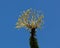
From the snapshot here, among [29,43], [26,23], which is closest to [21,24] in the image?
[26,23]

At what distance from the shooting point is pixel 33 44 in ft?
71.2

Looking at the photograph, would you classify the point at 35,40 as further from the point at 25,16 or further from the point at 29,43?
the point at 25,16

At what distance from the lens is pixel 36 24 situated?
21266 millimetres

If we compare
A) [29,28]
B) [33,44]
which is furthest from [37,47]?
[29,28]

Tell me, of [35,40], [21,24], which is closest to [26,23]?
[21,24]

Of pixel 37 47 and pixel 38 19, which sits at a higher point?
pixel 38 19

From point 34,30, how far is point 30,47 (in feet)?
5.47

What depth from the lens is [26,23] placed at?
69.3 feet

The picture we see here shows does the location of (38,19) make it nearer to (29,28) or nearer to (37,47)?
(29,28)

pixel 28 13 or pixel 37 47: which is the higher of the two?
pixel 28 13

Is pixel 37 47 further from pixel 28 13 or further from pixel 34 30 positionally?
pixel 28 13

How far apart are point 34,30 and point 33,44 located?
1.39 meters

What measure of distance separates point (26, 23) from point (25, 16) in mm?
698

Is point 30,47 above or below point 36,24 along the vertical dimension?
below
